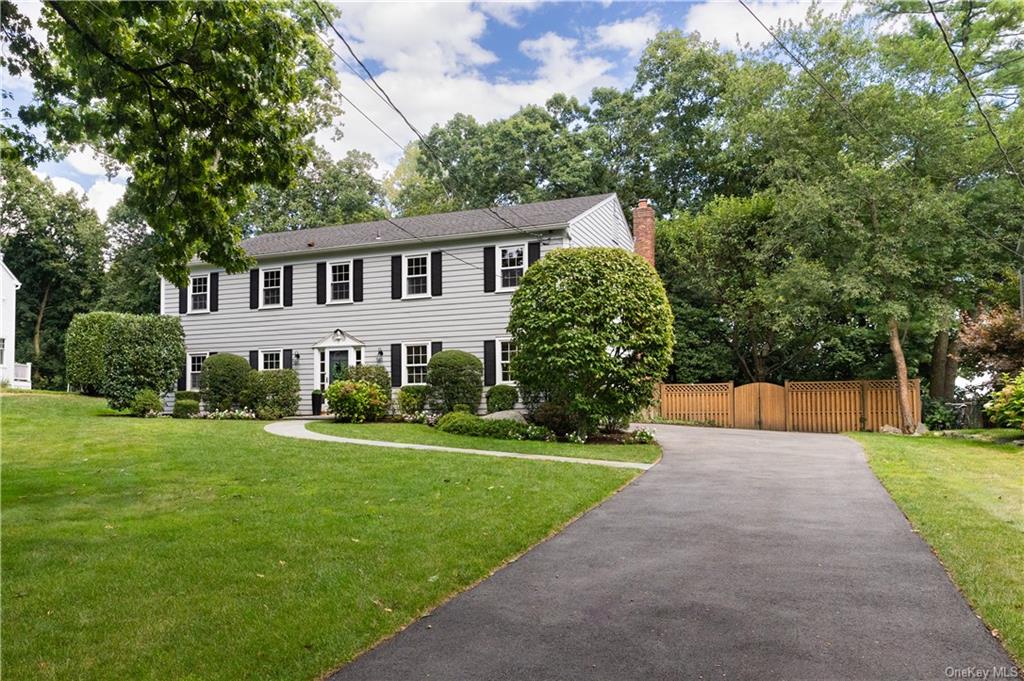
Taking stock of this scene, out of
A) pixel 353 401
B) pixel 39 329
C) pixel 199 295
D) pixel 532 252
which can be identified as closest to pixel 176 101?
pixel 353 401

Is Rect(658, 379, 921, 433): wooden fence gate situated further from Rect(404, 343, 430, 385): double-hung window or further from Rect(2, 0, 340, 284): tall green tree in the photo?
Rect(2, 0, 340, 284): tall green tree

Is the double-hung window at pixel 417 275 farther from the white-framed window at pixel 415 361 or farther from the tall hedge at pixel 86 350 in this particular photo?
the tall hedge at pixel 86 350

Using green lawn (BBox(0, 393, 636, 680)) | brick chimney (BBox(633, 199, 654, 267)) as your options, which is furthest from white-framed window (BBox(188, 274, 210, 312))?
brick chimney (BBox(633, 199, 654, 267))

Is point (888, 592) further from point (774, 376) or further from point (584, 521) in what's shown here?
point (774, 376)

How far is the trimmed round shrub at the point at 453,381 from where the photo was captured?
18.2 metres

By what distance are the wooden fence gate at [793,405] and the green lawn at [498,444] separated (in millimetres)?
8457

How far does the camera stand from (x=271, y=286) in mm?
22516

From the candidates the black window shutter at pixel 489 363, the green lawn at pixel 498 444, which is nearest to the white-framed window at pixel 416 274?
the black window shutter at pixel 489 363

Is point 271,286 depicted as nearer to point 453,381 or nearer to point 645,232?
point 453,381

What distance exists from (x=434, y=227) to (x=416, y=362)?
14.6 ft

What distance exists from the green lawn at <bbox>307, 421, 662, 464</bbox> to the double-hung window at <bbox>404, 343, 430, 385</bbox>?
394cm

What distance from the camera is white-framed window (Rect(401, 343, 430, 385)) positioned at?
20.2m

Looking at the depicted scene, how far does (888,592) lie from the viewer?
15.4 ft

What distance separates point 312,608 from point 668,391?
19.2m
